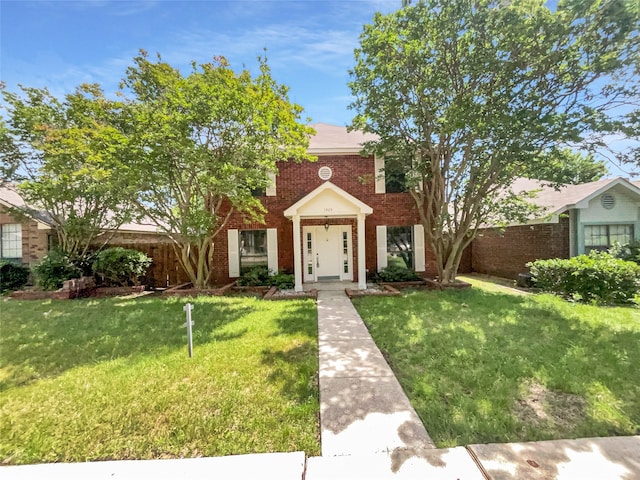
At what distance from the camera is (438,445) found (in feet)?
8.54

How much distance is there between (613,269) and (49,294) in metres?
16.3

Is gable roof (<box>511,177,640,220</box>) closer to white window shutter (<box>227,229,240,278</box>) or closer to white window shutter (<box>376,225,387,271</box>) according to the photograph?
white window shutter (<box>376,225,387,271</box>)

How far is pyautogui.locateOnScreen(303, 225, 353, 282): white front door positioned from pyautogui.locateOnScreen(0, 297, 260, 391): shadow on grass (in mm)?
3643

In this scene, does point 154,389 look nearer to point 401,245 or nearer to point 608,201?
point 401,245

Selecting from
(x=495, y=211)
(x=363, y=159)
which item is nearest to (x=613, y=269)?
(x=495, y=211)

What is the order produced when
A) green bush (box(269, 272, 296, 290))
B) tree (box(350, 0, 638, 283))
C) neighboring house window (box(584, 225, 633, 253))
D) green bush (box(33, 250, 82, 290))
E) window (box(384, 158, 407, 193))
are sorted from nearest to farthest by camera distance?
tree (box(350, 0, 638, 283)) → green bush (box(33, 250, 82, 290)) → green bush (box(269, 272, 296, 290)) → window (box(384, 158, 407, 193)) → neighboring house window (box(584, 225, 633, 253))

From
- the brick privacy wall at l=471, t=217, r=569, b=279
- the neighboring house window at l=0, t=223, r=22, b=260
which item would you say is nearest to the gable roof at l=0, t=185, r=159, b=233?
the neighboring house window at l=0, t=223, r=22, b=260

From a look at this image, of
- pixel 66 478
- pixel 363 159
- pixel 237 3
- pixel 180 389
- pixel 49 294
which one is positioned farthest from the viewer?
pixel 363 159

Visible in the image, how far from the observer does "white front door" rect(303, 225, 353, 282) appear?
37.5 feet

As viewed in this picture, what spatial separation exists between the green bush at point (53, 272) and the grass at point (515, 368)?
32.3 feet

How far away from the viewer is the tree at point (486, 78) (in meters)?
7.02

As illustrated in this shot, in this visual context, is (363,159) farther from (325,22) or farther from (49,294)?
(49,294)

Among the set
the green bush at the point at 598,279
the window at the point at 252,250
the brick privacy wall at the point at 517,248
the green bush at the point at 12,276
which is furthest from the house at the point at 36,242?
the brick privacy wall at the point at 517,248

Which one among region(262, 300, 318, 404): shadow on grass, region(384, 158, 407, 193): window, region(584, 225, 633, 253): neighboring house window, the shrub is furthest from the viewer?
region(584, 225, 633, 253): neighboring house window
